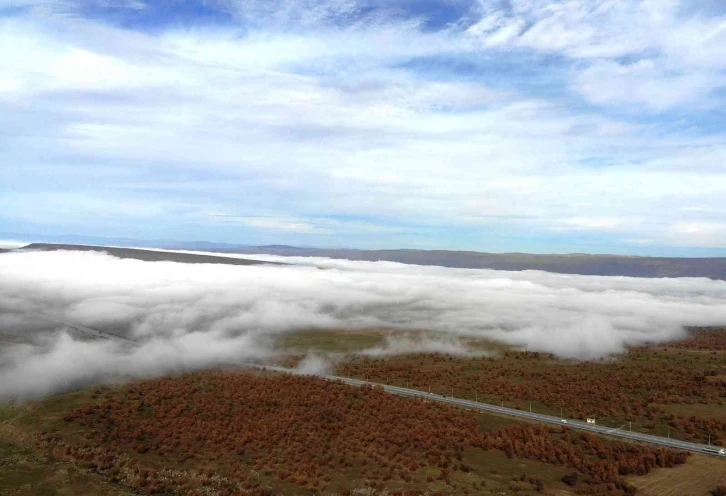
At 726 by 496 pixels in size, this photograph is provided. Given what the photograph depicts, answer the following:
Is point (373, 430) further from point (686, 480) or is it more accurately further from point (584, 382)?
point (584, 382)

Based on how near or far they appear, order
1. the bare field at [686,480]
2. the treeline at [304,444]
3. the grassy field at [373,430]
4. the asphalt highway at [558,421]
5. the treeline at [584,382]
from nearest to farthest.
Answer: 1. the bare field at [686,480]
2. the grassy field at [373,430]
3. the treeline at [304,444]
4. the asphalt highway at [558,421]
5. the treeline at [584,382]

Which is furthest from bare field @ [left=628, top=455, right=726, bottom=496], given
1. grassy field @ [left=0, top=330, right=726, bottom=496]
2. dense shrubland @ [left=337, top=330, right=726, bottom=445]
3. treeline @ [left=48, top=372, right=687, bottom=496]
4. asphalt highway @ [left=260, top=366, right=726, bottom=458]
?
dense shrubland @ [left=337, top=330, right=726, bottom=445]

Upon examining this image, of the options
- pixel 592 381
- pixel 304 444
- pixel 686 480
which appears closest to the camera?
pixel 686 480

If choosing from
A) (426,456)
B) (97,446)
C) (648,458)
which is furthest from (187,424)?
(648,458)

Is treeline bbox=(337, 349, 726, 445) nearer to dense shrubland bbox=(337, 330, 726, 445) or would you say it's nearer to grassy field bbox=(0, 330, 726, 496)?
dense shrubland bbox=(337, 330, 726, 445)

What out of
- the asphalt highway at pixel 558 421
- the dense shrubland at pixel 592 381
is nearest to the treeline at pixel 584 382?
the dense shrubland at pixel 592 381

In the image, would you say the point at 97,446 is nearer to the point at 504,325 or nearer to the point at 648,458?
the point at 648,458

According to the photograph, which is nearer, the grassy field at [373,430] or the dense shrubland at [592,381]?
the grassy field at [373,430]

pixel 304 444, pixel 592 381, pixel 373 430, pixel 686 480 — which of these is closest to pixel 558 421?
pixel 686 480

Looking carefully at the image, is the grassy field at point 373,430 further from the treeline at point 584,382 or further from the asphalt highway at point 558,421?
the asphalt highway at point 558,421
